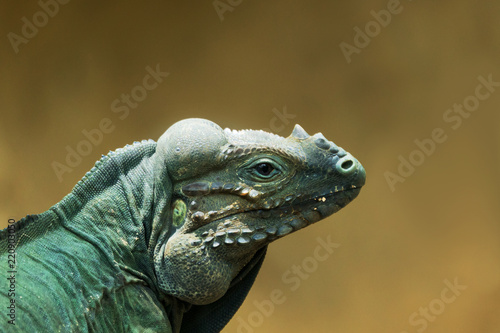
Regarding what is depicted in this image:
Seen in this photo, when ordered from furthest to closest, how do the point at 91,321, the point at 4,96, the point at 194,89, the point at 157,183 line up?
1. the point at 194,89
2. the point at 4,96
3. the point at 157,183
4. the point at 91,321

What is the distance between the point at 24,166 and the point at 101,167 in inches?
99.6

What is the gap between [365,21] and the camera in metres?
5.33

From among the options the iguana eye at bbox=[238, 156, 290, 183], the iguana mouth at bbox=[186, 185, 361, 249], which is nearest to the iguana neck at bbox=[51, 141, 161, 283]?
the iguana mouth at bbox=[186, 185, 361, 249]

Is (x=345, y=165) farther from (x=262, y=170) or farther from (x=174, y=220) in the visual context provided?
(x=174, y=220)

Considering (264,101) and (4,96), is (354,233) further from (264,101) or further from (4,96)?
(4,96)

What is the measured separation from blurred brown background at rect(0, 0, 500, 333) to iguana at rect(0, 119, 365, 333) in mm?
2624

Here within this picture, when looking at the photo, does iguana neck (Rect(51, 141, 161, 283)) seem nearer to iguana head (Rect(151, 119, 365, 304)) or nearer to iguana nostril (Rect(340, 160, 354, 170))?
iguana head (Rect(151, 119, 365, 304))

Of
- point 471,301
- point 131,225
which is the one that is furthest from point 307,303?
point 131,225

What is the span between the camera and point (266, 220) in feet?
8.21

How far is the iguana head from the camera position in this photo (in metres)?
2.46

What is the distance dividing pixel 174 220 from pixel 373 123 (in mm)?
3178

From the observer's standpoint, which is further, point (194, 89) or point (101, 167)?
point (194, 89)

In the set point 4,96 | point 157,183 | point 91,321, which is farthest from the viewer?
point 4,96

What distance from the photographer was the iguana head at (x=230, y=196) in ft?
8.07
